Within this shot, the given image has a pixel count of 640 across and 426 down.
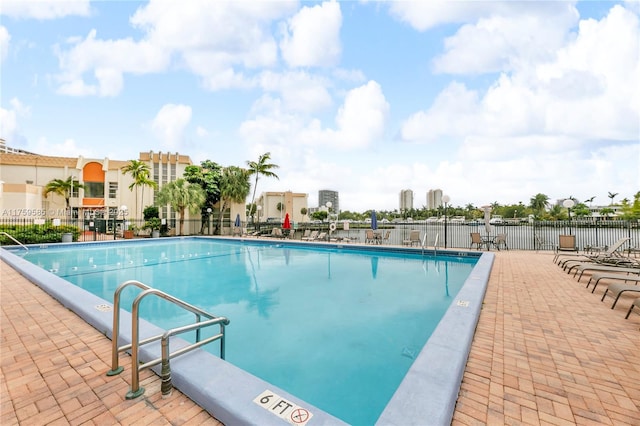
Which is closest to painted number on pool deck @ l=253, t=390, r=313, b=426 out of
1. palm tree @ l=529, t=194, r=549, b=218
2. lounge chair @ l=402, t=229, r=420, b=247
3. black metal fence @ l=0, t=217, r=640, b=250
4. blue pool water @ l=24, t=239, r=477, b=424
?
blue pool water @ l=24, t=239, r=477, b=424

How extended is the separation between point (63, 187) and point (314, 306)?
33.4 meters

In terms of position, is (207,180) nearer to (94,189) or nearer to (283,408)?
(94,189)

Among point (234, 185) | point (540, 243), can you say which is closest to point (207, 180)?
point (234, 185)

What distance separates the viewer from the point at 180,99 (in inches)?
780

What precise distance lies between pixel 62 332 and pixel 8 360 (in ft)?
Answer: 2.16

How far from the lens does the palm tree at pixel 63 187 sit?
2744 cm

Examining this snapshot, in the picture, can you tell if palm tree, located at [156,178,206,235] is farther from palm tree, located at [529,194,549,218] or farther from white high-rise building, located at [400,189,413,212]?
palm tree, located at [529,194,549,218]

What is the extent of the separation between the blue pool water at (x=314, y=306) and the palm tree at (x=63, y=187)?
2041 cm

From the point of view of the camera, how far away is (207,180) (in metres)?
22.6

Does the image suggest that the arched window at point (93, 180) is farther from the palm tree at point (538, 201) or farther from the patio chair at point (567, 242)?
the palm tree at point (538, 201)

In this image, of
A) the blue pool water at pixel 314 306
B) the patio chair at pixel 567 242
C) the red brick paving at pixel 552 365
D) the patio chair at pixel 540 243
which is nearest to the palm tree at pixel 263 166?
the blue pool water at pixel 314 306

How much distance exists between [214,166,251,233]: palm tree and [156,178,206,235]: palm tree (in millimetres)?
1920

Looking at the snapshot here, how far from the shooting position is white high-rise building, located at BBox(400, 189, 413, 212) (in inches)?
3184

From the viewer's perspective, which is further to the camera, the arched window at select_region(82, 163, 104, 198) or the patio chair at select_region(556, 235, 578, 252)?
the arched window at select_region(82, 163, 104, 198)
